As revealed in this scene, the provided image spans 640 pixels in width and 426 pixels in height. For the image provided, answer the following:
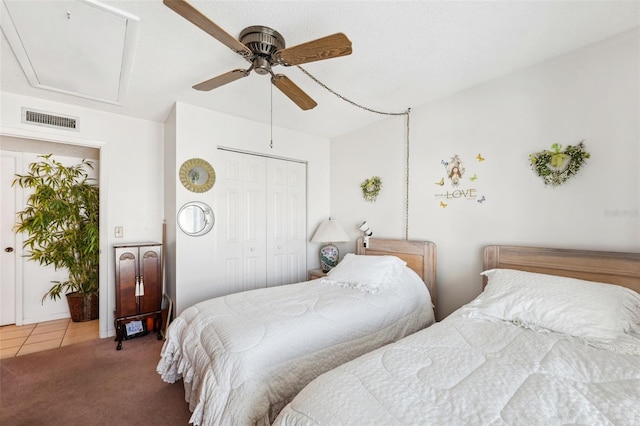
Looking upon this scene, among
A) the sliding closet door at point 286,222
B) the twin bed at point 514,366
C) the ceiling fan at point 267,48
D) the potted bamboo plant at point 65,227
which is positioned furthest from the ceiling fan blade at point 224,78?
the potted bamboo plant at point 65,227

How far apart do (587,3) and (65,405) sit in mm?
4179

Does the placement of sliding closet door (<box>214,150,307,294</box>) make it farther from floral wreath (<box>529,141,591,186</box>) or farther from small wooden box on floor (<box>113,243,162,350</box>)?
floral wreath (<box>529,141,591,186</box>)

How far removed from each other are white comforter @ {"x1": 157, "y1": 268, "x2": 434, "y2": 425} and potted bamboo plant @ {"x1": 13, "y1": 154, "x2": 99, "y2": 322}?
8.16 feet

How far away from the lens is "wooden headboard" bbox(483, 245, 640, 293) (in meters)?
1.69

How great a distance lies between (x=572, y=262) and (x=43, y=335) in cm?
516

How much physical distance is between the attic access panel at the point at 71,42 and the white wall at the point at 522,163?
257 cm

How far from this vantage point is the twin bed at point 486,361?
2.90 ft

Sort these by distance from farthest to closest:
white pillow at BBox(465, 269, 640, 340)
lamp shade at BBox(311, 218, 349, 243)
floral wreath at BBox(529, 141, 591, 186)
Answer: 1. lamp shade at BBox(311, 218, 349, 243)
2. floral wreath at BBox(529, 141, 591, 186)
3. white pillow at BBox(465, 269, 640, 340)

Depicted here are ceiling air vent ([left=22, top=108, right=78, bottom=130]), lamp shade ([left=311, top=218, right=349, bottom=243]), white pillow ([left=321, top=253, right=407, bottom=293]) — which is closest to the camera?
white pillow ([left=321, top=253, right=407, bottom=293])

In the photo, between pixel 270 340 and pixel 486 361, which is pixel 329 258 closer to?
pixel 270 340

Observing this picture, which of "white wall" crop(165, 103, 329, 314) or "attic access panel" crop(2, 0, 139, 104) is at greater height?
"attic access panel" crop(2, 0, 139, 104)

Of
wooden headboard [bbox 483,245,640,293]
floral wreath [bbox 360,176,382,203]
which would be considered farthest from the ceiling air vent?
wooden headboard [bbox 483,245,640,293]

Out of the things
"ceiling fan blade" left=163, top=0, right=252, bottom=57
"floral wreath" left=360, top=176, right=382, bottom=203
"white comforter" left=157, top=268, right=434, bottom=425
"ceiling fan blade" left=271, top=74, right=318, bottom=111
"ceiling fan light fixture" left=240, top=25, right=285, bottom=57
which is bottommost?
"white comforter" left=157, top=268, right=434, bottom=425

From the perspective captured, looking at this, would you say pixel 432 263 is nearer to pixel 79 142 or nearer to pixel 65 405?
pixel 65 405
